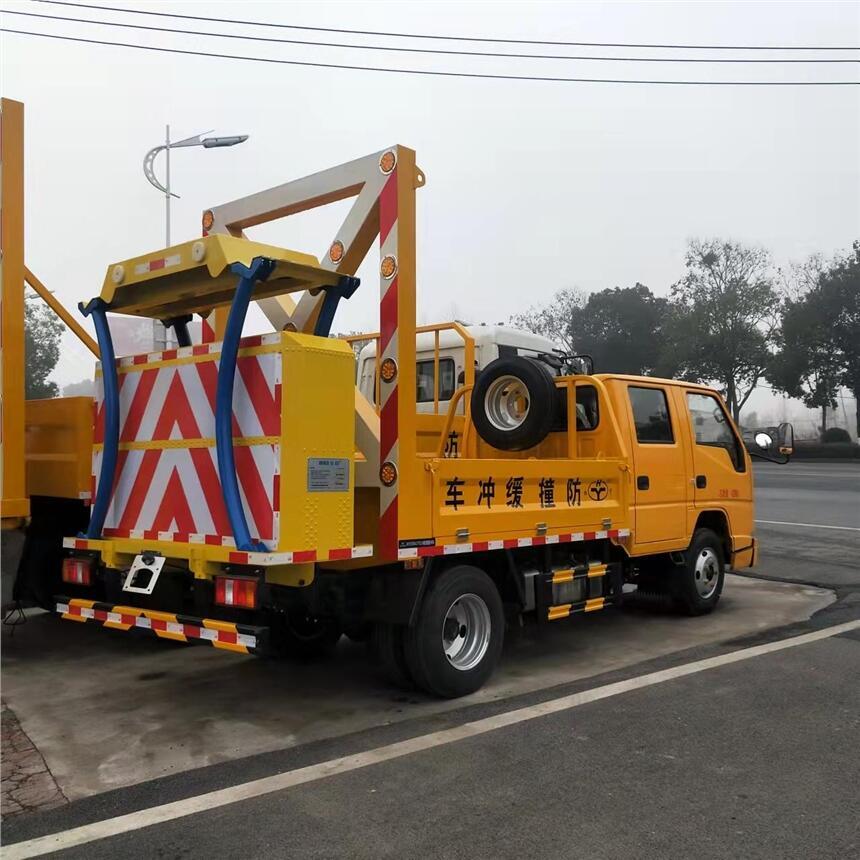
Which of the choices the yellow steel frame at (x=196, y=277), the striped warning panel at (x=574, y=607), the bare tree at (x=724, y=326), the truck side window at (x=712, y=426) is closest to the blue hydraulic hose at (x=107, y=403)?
the yellow steel frame at (x=196, y=277)

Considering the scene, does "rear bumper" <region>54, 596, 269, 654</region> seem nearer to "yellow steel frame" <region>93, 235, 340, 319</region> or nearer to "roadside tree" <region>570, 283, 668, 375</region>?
"yellow steel frame" <region>93, 235, 340, 319</region>

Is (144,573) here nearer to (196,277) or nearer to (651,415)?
(196,277)

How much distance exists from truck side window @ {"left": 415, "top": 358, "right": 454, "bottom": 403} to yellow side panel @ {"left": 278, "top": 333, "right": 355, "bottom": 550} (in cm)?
395

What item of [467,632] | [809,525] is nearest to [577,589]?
[467,632]

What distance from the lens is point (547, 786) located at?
13.1 ft

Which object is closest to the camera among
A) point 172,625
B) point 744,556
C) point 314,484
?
point 314,484

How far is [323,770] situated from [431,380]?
5063mm

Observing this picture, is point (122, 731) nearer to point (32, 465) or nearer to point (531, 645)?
point (32, 465)

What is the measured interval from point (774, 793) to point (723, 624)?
396 centimetres

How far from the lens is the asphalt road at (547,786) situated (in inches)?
136

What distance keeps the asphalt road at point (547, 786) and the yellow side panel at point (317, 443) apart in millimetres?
1165

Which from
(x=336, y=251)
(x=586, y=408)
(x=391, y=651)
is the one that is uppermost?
(x=336, y=251)

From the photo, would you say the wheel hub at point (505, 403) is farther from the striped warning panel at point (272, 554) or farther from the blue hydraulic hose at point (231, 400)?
the blue hydraulic hose at point (231, 400)

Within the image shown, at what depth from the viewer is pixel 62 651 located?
6875 millimetres
